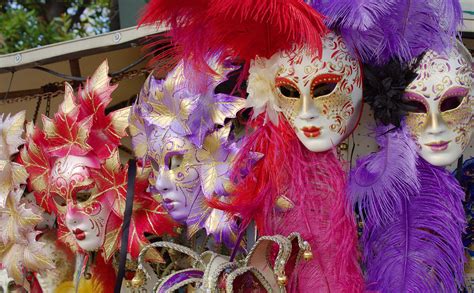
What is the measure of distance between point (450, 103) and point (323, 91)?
1.14ft

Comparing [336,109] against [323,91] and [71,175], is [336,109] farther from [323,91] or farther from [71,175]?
[71,175]

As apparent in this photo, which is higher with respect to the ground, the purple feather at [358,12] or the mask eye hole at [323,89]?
the purple feather at [358,12]

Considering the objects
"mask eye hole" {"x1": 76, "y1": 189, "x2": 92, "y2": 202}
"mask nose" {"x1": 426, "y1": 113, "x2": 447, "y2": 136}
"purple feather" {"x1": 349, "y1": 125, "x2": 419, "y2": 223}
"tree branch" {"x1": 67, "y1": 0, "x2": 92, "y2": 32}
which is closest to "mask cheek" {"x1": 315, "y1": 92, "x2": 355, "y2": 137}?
"purple feather" {"x1": 349, "y1": 125, "x2": 419, "y2": 223}

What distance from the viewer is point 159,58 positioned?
2.55m

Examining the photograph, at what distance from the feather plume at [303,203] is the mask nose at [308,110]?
11 cm

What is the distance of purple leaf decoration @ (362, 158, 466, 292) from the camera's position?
87.4 inches

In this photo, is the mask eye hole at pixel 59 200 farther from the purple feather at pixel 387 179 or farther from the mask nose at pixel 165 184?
the purple feather at pixel 387 179

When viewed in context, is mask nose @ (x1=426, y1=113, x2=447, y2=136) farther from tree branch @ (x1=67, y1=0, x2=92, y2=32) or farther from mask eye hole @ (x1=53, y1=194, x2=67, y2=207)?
tree branch @ (x1=67, y1=0, x2=92, y2=32)

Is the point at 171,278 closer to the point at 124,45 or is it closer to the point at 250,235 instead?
the point at 250,235

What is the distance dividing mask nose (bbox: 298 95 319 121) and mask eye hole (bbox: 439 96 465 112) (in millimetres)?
341

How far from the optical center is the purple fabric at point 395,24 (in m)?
2.20

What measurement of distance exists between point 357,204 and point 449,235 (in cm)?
27

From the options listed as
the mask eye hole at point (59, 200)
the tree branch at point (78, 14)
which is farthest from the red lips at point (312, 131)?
the tree branch at point (78, 14)

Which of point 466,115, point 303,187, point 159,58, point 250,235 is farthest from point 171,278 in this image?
point 466,115
